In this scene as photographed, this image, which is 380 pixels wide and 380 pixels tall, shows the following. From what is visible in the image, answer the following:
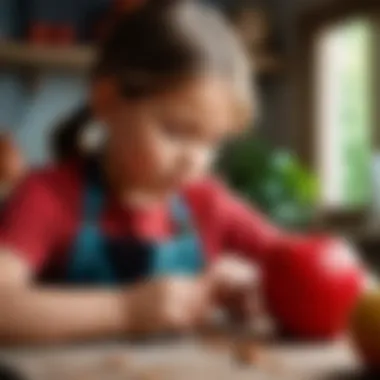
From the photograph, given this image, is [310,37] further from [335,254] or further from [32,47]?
[335,254]

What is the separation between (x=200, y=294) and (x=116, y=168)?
5.7 inches

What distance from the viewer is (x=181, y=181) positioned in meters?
0.81

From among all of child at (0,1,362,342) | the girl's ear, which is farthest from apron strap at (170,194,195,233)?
the girl's ear

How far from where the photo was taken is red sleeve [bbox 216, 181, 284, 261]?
0.91 metres

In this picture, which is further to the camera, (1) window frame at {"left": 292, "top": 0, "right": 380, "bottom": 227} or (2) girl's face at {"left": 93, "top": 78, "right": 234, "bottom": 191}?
(1) window frame at {"left": 292, "top": 0, "right": 380, "bottom": 227}

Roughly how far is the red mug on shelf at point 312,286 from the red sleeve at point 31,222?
8.0 inches

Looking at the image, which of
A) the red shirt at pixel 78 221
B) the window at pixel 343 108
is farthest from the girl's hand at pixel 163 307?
the window at pixel 343 108

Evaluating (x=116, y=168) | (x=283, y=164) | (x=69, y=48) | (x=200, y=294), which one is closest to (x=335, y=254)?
(x=200, y=294)

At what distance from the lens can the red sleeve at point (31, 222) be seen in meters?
0.79

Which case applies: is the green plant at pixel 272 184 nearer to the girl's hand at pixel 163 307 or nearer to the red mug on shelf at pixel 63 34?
the red mug on shelf at pixel 63 34

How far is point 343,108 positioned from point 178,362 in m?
1.55

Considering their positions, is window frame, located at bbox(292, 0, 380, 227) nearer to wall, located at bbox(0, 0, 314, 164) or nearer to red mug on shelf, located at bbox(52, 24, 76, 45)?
wall, located at bbox(0, 0, 314, 164)

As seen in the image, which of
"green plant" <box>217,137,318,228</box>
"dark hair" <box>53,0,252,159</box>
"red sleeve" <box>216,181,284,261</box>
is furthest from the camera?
"green plant" <box>217,137,318,228</box>

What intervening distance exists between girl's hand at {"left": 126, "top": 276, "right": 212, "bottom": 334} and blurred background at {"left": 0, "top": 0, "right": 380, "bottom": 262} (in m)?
1.13
